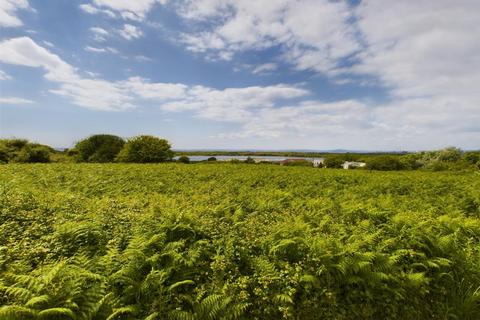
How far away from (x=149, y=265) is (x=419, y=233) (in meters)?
5.57

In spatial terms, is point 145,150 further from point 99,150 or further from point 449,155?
point 449,155

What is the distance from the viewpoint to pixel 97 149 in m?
40.3

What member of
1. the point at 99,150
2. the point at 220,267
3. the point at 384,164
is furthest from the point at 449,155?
the point at 99,150

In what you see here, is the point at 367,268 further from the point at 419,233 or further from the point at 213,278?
the point at 213,278

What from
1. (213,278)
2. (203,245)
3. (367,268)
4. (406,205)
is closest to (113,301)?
(213,278)

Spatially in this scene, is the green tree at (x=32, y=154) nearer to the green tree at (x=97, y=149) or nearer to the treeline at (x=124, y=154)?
the treeline at (x=124, y=154)

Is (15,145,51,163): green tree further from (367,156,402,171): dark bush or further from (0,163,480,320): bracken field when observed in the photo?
(367,156,402,171): dark bush

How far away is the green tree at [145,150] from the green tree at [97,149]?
5.73 m

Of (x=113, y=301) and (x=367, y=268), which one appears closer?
(x=113, y=301)

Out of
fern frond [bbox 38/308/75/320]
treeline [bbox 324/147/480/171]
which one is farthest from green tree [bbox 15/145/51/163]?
treeline [bbox 324/147/480/171]

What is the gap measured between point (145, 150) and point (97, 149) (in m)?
11.6

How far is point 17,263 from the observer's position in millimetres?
3719

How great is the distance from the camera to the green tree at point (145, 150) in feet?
113

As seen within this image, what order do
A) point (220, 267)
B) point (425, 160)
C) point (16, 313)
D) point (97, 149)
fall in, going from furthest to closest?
Result: point (425, 160)
point (97, 149)
point (220, 267)
point (16, 313)
